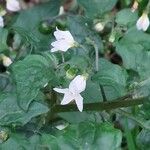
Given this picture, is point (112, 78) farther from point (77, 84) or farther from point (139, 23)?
point (139, 23)

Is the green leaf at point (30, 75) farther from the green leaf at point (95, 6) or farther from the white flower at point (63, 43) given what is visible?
the green leaf at point (95, 6)

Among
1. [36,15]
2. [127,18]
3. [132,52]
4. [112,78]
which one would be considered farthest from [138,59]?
[36,15]

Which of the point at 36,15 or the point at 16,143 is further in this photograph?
the point at 36,15

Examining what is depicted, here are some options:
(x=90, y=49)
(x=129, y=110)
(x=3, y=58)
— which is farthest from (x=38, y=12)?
(x=129, y=110)

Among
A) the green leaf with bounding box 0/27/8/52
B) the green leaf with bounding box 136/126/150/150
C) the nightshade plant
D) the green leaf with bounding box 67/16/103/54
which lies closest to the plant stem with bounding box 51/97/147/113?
the nightshade plant

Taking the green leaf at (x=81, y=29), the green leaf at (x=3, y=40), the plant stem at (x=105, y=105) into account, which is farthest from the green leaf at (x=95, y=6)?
the plant stem at (x=105, y=105)
